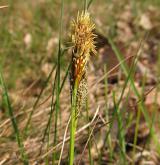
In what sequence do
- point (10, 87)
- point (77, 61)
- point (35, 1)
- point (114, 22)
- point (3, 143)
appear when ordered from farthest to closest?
point (35, 1), point (114, 22), point (10, 87), point (3, 143), point (77, 61)

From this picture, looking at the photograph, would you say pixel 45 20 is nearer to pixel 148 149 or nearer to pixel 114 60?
pixel 114 60

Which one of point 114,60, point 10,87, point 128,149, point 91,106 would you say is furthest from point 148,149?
point 10,87

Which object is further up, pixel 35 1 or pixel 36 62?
pixel 35 1

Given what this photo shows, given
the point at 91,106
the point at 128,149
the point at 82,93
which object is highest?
the point at 82,93

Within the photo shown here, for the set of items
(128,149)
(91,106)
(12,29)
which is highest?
(12,29)

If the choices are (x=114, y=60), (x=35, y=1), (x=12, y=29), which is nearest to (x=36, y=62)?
(x=12, y=29)

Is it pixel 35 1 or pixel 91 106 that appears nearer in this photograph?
pixel 91 106

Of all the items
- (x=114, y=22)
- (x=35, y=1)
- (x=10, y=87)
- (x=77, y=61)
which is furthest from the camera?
(x=35, y=1)

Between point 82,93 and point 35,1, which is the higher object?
point 35,1

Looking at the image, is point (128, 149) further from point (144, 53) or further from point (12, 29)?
point (12, 29)
